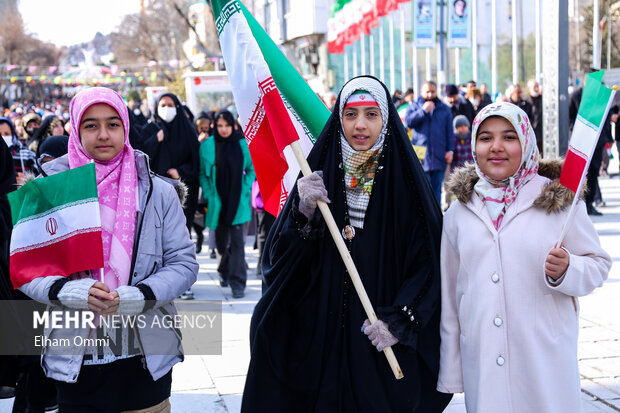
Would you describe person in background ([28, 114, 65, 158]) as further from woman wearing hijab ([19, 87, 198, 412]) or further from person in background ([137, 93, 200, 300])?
woman wearing hijab ([19, 87, 198, 412])

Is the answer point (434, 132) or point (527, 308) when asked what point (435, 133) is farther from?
point (527, 308)

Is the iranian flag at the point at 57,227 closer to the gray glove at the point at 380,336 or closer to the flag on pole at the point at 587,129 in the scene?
the gray glove at the point at 380,336

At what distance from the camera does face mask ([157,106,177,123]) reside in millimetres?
7859

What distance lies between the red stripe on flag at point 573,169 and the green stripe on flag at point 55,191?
1851 mm

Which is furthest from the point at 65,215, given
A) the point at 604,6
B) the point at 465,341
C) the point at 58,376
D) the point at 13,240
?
the point at 604,6

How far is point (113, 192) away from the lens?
3.03m

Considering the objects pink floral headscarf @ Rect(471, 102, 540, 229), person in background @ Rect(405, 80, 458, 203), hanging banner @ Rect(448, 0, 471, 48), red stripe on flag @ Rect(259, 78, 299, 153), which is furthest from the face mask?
hanging banner @ Rect(448, 0, 471, 48)

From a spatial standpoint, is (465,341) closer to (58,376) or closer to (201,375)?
(58,376)

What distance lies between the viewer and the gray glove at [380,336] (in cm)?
286

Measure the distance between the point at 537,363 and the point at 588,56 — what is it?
38338mm

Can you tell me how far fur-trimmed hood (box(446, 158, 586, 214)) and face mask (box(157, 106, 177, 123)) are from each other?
5256 millimetres

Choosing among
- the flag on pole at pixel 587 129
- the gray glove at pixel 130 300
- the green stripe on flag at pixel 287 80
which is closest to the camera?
the flag on pole at pixel 587 129

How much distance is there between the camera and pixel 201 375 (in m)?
5.19

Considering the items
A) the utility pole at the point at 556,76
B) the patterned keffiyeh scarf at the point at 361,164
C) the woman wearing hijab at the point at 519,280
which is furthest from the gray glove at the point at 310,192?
the utility pole at the point at 556,76
